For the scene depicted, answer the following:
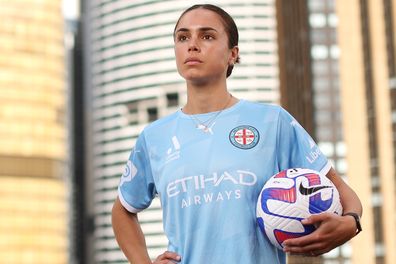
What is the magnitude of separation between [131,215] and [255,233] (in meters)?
0.72

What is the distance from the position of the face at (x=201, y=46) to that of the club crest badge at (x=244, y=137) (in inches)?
11.1

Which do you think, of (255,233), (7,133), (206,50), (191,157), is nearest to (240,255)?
(255,233)

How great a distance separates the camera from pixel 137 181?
4.75 m

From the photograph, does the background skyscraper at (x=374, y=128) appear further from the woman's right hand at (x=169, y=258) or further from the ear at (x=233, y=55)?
the woman's right hand at (x=169, y=258)

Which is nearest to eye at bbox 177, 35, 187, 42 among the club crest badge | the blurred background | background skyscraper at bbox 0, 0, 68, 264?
the club crest badge

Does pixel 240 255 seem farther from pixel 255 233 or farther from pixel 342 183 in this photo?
pixel 342 183

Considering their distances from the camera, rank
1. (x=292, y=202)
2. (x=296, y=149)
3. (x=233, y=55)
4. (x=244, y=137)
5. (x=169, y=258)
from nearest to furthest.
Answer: (x=292, y=202), (x=169, y=258), (x=244, y=137), (x=296, y=149), (x=233, y=55)

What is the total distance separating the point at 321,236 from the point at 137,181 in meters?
1.12

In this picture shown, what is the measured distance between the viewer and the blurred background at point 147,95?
4245 inches

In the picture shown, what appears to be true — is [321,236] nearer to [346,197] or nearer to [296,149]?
[346,197]

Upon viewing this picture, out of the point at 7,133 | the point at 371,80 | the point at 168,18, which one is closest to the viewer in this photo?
the point at 371,80

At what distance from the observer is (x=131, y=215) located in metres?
4.75

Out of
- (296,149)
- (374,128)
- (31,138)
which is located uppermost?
(31,138)

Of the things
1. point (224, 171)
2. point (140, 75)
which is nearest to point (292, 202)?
point (224, 171)
